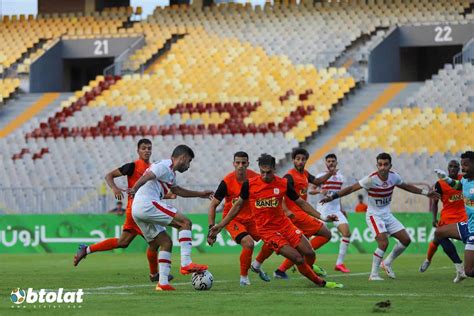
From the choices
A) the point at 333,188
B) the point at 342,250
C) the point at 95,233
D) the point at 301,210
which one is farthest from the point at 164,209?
the point at 95,233

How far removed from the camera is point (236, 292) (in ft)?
55.5

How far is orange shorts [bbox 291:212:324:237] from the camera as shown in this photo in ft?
69.7

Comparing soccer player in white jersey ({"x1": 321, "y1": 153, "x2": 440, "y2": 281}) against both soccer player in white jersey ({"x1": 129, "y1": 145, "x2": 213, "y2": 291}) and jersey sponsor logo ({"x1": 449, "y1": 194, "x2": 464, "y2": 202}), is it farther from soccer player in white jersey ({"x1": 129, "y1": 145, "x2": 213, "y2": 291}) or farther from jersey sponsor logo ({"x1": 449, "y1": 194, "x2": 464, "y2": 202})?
soccer player in white jersey ({"x1": 129, "y1": 145, "x2": 213, "y2": 291})

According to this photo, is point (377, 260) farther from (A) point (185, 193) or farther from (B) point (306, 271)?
(A) point (185, 193)

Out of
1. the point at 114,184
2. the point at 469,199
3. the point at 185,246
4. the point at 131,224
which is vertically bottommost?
the point at 185,246

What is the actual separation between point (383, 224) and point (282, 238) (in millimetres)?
3891

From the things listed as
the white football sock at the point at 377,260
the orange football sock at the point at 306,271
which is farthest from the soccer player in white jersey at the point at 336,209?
the orange football sock at the point at 306,271

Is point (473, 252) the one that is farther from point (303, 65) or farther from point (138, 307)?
point (303, 65)

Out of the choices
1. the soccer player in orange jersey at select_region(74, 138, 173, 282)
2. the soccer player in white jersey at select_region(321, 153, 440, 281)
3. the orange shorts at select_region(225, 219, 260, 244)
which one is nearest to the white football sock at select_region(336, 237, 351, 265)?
the soccer player in white jersey at select_region(321, 153, 440, 281)

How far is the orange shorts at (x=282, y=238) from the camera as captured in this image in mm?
17547

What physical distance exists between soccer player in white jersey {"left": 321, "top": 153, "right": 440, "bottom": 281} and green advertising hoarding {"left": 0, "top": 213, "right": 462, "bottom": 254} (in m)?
A: 10.2

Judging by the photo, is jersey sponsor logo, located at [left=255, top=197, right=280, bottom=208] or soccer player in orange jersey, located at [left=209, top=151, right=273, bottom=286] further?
soccer player in orange jersey, located at [left=209, top=151, right=273, bottom=286]

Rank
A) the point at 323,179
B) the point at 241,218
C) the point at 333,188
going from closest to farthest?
the point at 241,218 → the point at 323,179 → the point at 333,188

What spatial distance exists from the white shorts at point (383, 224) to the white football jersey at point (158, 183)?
462 cm
